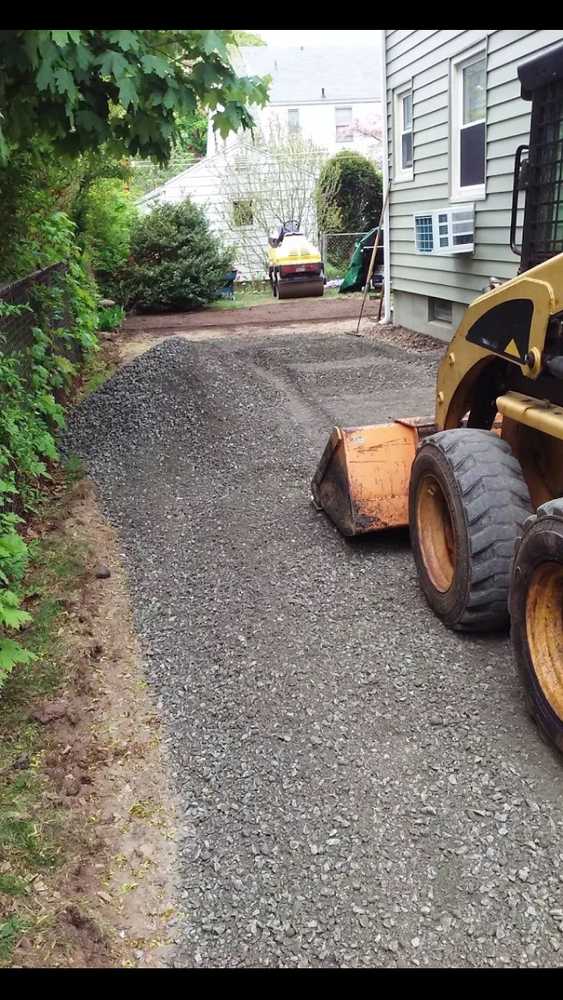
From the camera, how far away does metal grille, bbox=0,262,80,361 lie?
6165 mm

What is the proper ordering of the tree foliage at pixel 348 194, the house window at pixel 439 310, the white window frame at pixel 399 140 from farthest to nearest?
the tree foliage at pixel 348 194 → the white window frame at pixel 399 140 → the house window at pixel 439 310

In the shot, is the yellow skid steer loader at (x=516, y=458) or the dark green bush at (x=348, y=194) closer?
the yellow skid steer loader at (x=516, y=458)

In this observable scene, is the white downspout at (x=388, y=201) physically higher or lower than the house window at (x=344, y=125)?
lower

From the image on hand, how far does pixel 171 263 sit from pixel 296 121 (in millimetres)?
16129

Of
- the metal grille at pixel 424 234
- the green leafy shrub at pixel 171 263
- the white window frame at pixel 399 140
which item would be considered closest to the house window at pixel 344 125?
the green leafy shrub at pixel 171 263

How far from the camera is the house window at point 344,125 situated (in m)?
32.9

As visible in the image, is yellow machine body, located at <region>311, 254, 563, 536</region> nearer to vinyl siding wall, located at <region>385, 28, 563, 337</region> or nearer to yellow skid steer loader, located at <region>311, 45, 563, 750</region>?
yellow skid steer loader, located at <region>311, 45, 563, 750</region>

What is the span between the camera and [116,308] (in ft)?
54.0

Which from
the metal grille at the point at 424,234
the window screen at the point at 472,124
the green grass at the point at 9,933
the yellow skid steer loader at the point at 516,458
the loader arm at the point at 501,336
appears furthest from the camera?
the metal grille at the point at 424,234

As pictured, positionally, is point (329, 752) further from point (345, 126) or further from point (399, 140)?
point (345, 126)

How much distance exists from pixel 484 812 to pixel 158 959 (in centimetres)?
117

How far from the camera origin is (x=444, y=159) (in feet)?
36.2

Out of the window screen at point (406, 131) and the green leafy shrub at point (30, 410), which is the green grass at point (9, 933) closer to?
the green leafy shrub at point (30, 410)
